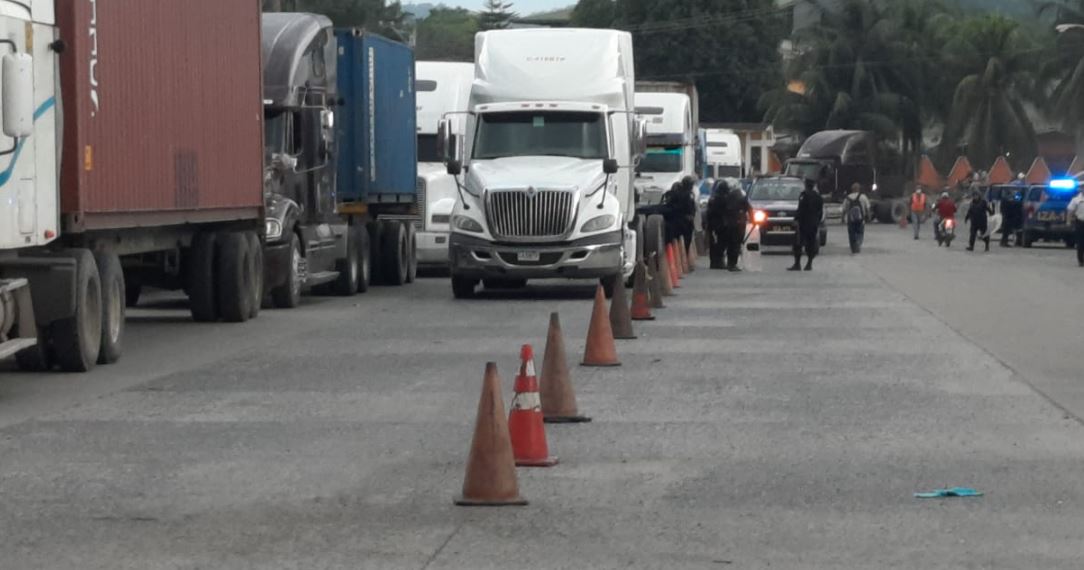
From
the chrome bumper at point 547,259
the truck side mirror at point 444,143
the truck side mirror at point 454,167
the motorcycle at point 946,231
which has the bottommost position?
the motorcycle at point 946,231

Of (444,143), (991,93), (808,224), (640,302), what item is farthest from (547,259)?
(991,93)

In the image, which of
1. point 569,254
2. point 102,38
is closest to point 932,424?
point 102,38

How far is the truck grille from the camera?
89.7 ft

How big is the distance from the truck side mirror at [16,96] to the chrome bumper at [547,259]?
→ 12521 millimetres

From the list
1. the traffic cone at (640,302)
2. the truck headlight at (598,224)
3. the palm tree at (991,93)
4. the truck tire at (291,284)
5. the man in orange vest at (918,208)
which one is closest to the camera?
the traffic cone at (640,302)

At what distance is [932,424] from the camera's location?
45.2ft

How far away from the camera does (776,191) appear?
48.3 metres

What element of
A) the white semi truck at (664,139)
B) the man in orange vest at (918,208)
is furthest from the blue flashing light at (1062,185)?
the white semi truck at (664,139)

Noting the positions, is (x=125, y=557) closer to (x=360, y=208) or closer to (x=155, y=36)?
(x=155, y=36)

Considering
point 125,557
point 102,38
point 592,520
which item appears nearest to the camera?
point 125,557

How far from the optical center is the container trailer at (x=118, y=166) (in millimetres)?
16031

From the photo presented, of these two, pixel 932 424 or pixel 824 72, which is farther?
pixel 824 72

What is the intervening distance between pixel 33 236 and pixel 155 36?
4.13 m

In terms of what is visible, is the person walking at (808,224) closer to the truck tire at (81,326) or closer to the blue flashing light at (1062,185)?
the blue flashing light at (1062,185)
